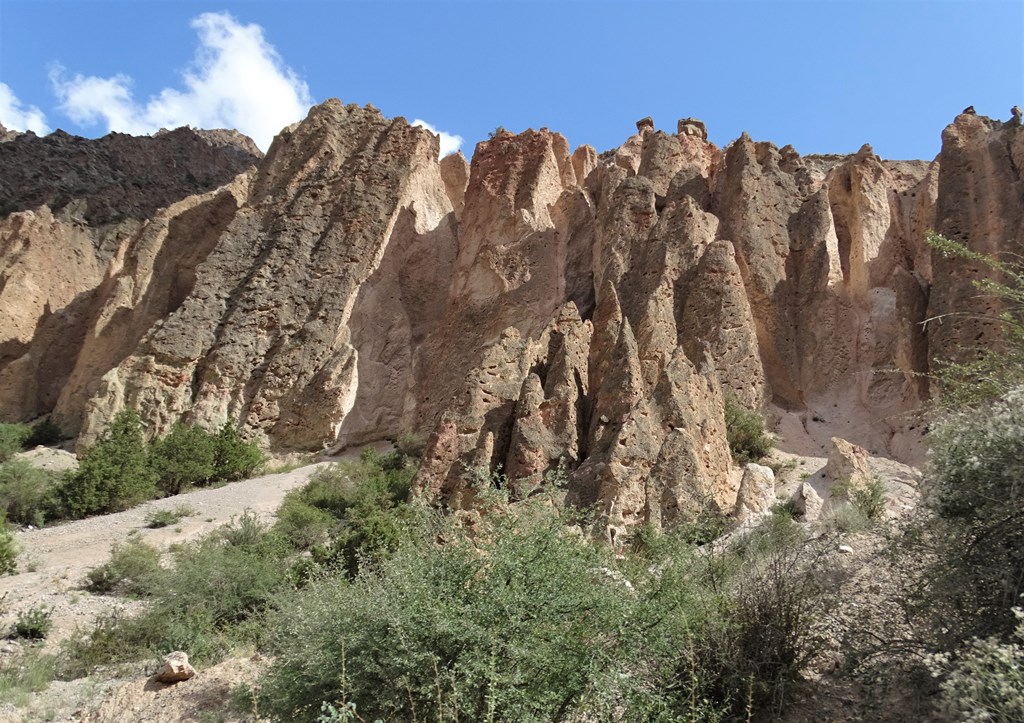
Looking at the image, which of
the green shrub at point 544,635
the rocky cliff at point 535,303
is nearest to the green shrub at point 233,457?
the rocky cliff at point 535,303

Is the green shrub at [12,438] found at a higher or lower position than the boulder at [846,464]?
higher

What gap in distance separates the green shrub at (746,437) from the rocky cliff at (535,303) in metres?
1.00

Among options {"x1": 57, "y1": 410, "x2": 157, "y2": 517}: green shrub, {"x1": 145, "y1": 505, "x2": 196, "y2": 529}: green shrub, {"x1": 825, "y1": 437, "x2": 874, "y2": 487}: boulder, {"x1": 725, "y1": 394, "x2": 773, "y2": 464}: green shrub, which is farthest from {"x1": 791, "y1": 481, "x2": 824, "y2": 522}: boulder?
{"x1": 57, "y1": 410, "x2": 157, "y2": 517}: green shrub

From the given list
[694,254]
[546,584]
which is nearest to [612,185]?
[694,254]

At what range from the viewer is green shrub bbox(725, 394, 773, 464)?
48.1ft

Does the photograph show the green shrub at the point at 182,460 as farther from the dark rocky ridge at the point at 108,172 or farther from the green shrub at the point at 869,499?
the dark rocky ridge at the point at 108,172

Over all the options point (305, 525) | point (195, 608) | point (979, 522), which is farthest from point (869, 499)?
point (305, 525)

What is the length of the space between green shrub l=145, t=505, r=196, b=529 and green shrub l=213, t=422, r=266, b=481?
8.90ft

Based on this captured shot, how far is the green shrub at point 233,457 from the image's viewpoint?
66.5 ft

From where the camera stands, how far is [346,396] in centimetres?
2227

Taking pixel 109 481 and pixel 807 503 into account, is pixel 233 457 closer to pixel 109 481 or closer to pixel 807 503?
pixel 109 481

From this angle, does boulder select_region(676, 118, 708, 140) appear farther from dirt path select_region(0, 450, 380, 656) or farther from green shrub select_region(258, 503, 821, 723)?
green shrub select_region(258, 503, 821, 723)

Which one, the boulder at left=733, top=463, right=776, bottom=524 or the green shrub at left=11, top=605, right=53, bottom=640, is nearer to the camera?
the boulder at left=733, top=463, right=776, bottom=524

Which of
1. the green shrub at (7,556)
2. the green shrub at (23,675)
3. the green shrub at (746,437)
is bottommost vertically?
the green shrub at (23,675)
